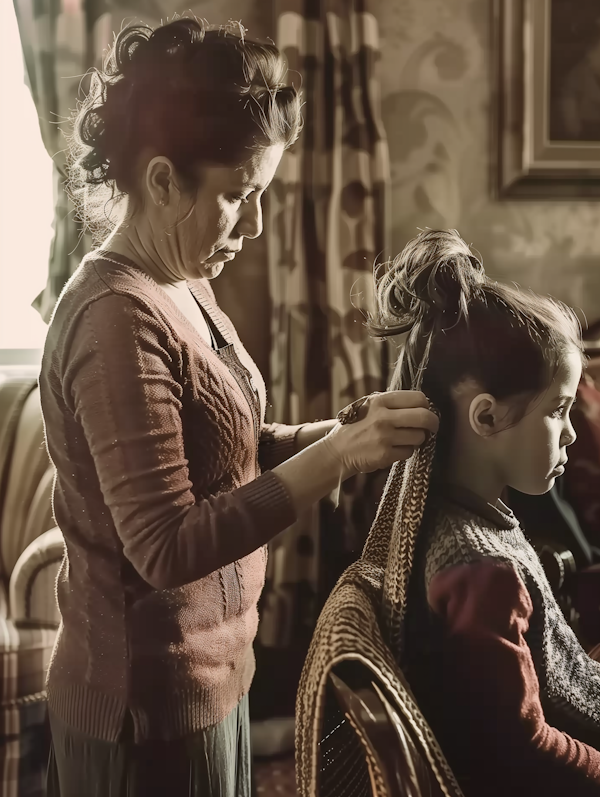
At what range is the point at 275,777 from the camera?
162 centimetres

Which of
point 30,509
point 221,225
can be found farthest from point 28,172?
point 221,225

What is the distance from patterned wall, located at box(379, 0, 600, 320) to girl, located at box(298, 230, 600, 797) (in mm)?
1039

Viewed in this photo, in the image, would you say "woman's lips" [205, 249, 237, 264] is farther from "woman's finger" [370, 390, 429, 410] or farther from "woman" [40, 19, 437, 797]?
"woman's finger" [370, 390, 429, 410]

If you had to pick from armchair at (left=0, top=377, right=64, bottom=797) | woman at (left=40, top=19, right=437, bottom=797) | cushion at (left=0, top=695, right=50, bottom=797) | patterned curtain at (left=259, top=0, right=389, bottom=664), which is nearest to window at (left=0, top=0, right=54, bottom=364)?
armchair at (left=0, top=377, right=64, bottom=797)

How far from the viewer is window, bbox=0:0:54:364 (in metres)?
1.72

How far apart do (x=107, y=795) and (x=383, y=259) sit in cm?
132

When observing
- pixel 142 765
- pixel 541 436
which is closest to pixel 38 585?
pixel 142 765

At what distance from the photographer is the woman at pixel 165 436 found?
661 millimetres

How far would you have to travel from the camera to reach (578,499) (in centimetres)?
147

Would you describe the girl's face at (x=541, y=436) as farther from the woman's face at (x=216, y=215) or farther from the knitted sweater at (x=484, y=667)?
the woman's face at (x=216, y=215)

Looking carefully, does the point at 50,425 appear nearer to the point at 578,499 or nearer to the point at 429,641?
the point at 429,641

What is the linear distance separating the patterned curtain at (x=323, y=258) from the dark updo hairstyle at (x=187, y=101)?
0.95 metres

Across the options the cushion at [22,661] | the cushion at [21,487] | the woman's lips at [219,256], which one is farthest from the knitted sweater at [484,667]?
the cushion at [21,487]

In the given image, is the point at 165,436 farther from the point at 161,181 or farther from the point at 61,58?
the point at 61,58
